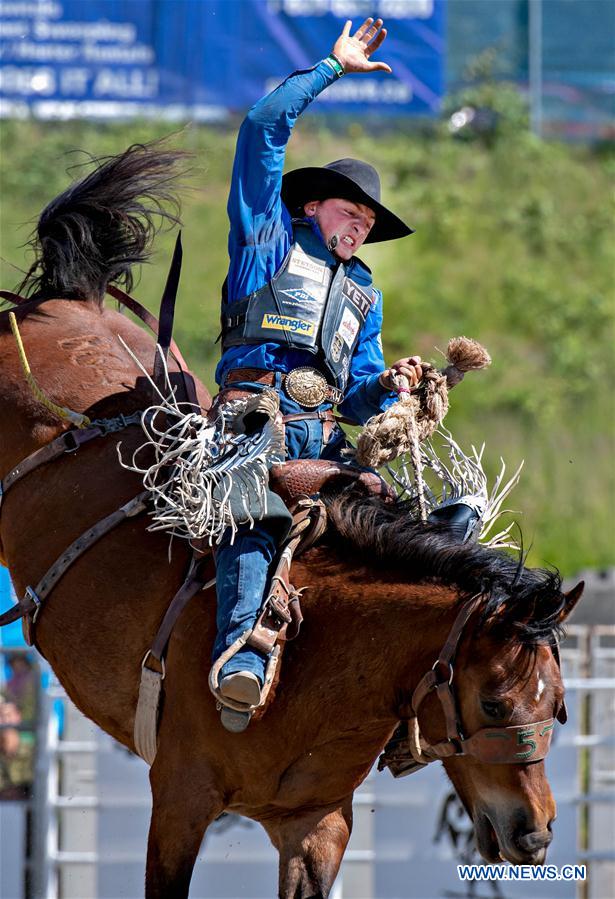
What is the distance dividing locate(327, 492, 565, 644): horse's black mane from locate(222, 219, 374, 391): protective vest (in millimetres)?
565

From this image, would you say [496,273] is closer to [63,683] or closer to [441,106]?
[441,106]

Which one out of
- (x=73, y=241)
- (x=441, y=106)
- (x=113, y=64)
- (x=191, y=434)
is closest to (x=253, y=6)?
(x=113, y=64)

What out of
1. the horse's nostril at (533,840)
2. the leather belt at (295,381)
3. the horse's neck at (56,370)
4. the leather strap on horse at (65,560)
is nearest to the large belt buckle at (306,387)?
the leather belt at (295,381)

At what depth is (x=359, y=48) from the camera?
4.47 metres

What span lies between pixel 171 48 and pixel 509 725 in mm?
15822

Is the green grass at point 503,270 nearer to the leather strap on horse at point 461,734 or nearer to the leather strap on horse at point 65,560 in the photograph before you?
the leather strap on horse at point 65,560

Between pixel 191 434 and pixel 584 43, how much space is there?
17.5m

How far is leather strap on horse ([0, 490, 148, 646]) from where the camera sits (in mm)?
4445

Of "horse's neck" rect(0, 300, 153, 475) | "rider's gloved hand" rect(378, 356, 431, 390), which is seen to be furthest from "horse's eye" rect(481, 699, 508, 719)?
"horse's neck" rect(0, 300, 153, 475)

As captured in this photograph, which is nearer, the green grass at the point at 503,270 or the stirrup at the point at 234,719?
the stirrup at the point at 234,719

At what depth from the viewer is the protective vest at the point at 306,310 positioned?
4422mm

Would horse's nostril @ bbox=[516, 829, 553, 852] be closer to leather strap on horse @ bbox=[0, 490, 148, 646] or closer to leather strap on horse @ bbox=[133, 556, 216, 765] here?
leather strap on horse @ bbox=[133, 556, 216, 765]

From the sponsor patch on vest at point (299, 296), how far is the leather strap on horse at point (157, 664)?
0.98 m

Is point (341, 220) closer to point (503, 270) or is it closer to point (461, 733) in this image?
point (461, 733)
